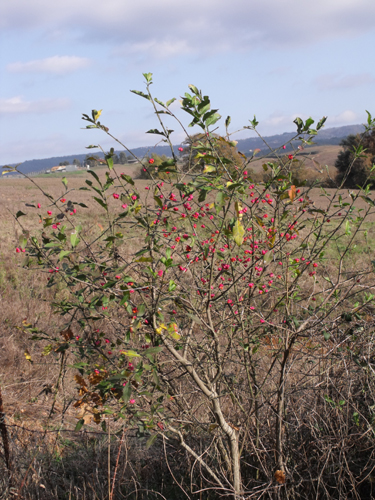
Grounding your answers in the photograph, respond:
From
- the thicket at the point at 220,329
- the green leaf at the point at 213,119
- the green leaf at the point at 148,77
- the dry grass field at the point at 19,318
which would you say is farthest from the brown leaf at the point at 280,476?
the green leaf at the point at 148,77

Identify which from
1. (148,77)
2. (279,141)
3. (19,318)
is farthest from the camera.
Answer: (279,141)

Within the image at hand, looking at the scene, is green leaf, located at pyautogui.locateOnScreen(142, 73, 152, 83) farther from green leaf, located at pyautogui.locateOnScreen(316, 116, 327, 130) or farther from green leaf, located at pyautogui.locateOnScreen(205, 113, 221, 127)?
green leaf, located at pyautogui.locateOnScreen(316, 116, 327, 130)

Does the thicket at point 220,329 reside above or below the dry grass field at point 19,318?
above

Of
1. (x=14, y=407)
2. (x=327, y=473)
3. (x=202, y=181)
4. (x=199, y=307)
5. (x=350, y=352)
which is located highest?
(x=202, y=181)

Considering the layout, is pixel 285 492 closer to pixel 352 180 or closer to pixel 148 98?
pixel 148 98

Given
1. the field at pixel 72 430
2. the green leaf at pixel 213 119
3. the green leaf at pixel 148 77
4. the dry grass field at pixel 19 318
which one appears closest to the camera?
the green leaf at pixel 213 119

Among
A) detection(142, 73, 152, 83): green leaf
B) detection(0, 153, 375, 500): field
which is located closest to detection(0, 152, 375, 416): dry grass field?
detection(0, 153, 375, 500): field

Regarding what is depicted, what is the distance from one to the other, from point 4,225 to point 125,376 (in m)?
11.3

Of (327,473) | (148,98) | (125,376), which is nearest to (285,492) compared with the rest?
(327,473)

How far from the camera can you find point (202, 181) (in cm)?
173

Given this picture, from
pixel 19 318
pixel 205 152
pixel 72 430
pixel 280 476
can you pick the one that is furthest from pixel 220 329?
pixel 19 318

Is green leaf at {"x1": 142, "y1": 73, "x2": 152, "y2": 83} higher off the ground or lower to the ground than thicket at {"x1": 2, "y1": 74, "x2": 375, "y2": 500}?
higher

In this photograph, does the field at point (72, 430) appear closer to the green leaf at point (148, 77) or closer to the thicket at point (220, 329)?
the thicket at point (220, 329)

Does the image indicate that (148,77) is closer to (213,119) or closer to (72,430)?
(213,119)
